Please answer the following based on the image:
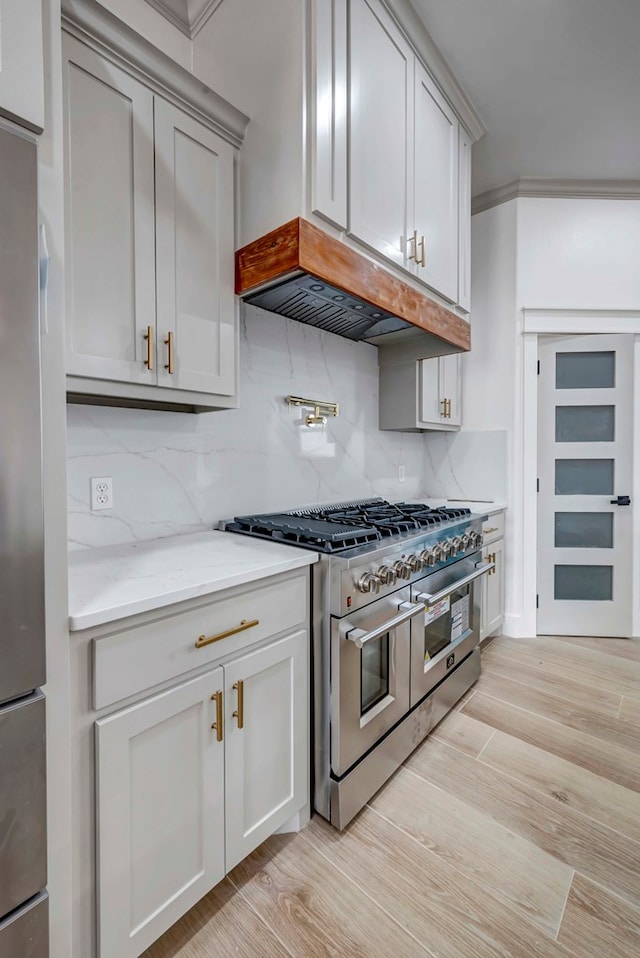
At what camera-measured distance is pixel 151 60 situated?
129cm

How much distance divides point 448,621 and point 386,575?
0.76 m

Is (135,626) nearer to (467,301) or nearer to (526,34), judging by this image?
(467,301)

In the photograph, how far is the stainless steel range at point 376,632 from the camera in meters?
1.45

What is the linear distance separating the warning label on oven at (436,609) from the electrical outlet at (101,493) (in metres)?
1.31

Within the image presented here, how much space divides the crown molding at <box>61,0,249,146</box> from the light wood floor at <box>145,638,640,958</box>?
2.39 metres

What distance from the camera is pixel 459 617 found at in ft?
7.30

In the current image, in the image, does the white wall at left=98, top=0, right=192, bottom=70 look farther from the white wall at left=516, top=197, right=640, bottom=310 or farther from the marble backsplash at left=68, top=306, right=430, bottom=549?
the white wall at left=516, top=197, right=640, bottom=310

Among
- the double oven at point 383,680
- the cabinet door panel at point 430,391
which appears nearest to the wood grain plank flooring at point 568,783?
the double oven at point 383,680

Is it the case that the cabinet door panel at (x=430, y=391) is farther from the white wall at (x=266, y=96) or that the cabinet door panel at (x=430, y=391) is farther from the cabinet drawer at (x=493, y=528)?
the white wall at (x=266, y=96)

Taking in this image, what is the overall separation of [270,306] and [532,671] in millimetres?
2486

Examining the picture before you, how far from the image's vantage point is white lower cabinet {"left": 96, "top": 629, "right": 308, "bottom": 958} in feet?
3.12

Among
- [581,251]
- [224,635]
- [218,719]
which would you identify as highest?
[581,251]

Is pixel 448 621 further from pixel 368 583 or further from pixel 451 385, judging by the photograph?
pixel 451 385

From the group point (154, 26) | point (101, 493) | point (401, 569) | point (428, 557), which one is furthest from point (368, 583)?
point (154, 26)
